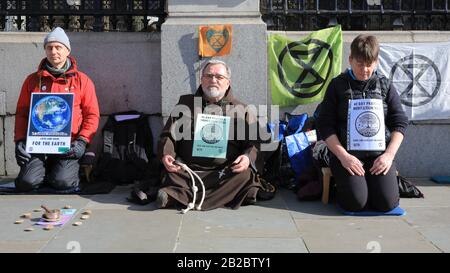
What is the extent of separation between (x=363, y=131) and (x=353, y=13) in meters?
2.34

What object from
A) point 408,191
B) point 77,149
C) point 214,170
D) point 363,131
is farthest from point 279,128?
point 77,149

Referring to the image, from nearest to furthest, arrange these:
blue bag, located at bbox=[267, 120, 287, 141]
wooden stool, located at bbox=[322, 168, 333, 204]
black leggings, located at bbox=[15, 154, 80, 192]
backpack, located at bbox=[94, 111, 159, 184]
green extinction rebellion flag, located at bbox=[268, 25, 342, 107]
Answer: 1. wooden stool, located at bbox=[322, 168, 333, 204]
2. black leggings, located at bbox=[15, 154, 80, 192]
3. blue bag, located at bbox=[267, 120, 287, 141]
4. backpack, located at bbox=[94, 111, 159, 184]
5. green extinction rebellion flag, located at bbox=[268, 25, 342, 107]

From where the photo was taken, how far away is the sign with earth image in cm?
632

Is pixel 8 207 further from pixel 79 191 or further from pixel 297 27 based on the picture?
pixel 297 27

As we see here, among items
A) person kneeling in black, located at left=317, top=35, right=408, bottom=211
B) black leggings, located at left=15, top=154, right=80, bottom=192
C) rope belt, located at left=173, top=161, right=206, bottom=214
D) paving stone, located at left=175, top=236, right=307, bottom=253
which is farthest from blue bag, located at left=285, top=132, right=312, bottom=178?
black leggings, located at left=15, top=154, right=80, bottom=192

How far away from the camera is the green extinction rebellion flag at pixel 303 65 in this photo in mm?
6934

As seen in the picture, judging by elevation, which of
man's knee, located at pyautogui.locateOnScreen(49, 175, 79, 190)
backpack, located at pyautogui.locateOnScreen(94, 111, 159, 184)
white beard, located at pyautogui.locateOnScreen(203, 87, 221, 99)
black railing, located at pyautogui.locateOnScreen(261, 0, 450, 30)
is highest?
black railing, located at pyautogui.locateOnScreen(261, 0, 450, 30)

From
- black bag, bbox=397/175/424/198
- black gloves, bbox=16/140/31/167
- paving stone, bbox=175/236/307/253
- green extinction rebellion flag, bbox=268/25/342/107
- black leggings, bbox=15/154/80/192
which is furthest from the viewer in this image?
green extinction rebellion flag, bbox=268/25/342/107

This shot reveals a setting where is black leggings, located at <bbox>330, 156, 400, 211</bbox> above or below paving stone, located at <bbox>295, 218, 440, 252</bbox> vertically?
above

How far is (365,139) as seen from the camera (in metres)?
5.43

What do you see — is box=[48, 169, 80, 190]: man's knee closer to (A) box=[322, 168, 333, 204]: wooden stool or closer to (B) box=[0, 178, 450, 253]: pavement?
(B) box=[0, 178, 450, 253]: pavement

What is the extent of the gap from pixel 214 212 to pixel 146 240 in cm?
105

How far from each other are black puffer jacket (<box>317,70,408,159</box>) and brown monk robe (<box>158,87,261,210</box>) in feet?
2.54

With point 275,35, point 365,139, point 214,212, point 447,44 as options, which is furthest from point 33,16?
point 447,44
